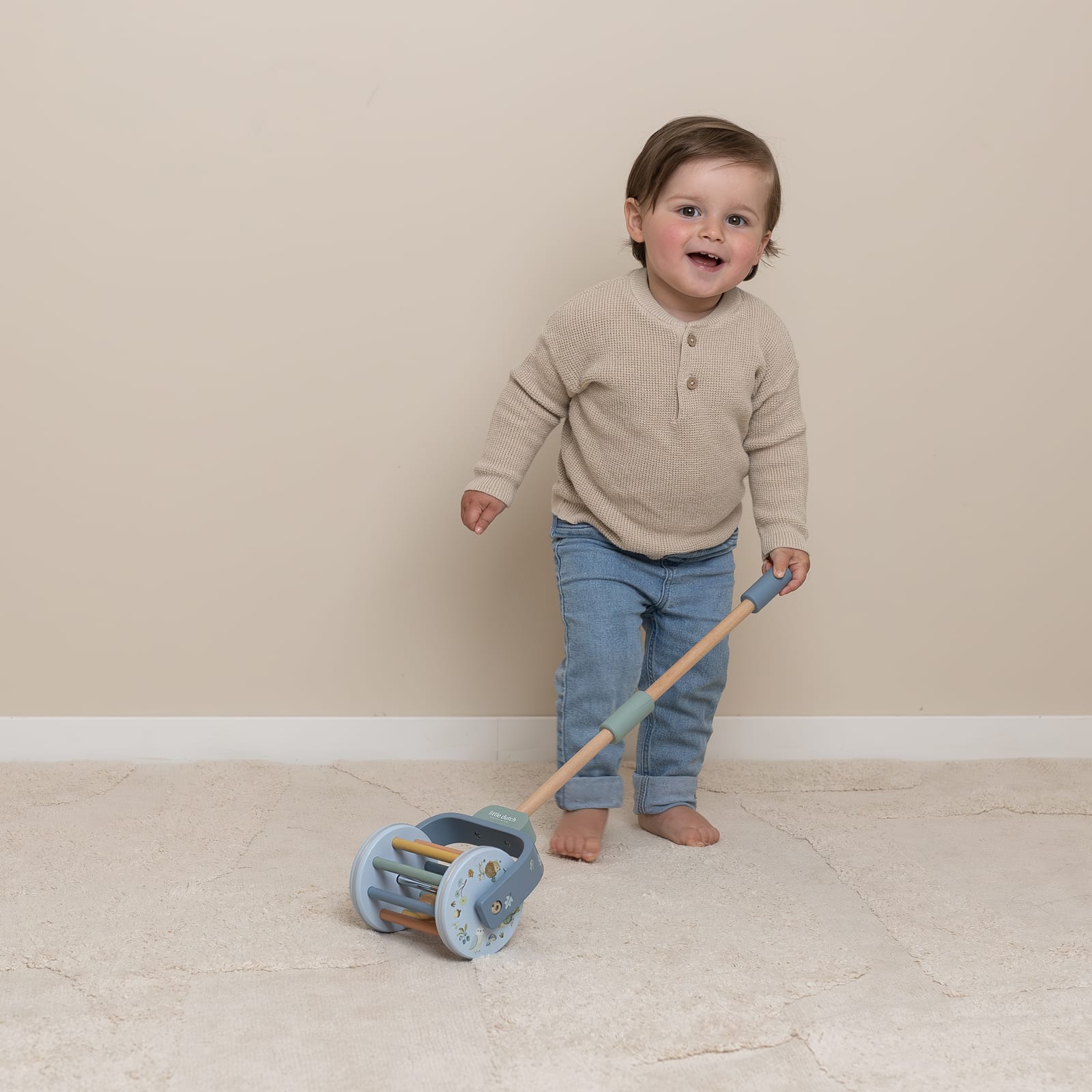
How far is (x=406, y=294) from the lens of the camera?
4.95 feet

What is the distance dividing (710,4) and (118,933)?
1267 millimetres

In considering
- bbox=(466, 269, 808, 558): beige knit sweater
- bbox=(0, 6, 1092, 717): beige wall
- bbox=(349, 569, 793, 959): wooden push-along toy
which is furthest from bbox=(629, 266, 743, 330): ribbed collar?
bbox=(349, 569, 793, 959): wooden push-along toy

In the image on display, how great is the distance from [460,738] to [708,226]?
743 mm

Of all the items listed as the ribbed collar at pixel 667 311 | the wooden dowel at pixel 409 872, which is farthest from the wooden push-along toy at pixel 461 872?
the ribbed collar at pixel 667 311

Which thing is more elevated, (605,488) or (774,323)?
(774,323)

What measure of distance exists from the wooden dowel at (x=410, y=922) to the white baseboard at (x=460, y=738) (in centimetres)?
56

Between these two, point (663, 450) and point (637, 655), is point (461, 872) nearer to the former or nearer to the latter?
point (637, 655)

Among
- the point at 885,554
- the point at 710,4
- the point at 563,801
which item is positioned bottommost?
the point at 563,801

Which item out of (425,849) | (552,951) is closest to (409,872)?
(425,849)

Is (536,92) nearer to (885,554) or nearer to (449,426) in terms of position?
Result: (449,426)

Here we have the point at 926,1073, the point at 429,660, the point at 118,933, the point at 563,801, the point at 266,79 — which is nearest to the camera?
the point at 926,1073

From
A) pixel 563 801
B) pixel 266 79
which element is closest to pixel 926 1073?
pixel 563 801

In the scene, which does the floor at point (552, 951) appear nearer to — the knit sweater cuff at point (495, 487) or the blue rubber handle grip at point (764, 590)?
the blue rubber handle grip at point (764, 590)

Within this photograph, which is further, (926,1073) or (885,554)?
(885,554)
